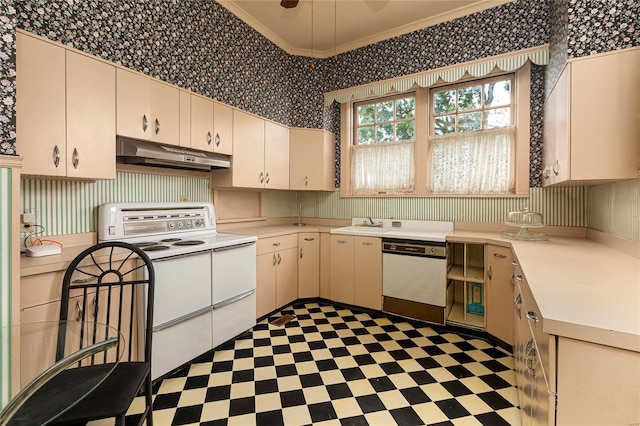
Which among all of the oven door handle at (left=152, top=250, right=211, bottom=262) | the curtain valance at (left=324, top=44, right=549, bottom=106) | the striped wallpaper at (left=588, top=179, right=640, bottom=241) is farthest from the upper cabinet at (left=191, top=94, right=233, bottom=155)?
the striped wallpaper at (left=588, top=179, right=640, bottom=241)

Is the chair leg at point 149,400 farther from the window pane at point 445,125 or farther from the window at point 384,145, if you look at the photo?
the window pane at point 445,125

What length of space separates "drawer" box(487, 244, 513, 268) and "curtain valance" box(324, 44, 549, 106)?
1766 millimetres

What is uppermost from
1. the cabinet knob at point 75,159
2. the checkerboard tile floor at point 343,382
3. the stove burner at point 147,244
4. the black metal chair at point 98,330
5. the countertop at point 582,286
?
the cabinet knob at point 75,159

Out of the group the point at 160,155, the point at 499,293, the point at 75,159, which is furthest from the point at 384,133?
the point at 75,159

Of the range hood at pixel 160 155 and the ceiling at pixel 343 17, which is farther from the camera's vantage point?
the ceiling at pixel 343 17

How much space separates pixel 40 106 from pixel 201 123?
112cm

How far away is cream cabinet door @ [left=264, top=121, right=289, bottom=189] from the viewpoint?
11.1 ft

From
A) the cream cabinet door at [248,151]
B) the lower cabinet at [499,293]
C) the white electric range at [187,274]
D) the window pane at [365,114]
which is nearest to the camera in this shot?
the white electric range at [187,274]

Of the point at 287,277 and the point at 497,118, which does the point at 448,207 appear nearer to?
the point at 497,118

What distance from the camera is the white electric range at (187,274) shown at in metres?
1.93

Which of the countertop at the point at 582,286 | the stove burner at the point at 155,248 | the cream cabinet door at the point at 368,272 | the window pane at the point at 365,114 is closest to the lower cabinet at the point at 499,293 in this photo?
the countertop at the point at 582,286

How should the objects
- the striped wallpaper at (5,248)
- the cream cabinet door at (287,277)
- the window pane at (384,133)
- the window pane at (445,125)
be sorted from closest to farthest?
the striped wallpaper at (5,248)
the cream cabinet door at (287,277)
the window pane at (445,125)
the window pane at (384,133)

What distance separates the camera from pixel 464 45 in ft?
9.86

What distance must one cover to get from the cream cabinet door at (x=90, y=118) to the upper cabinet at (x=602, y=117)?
2988mm
